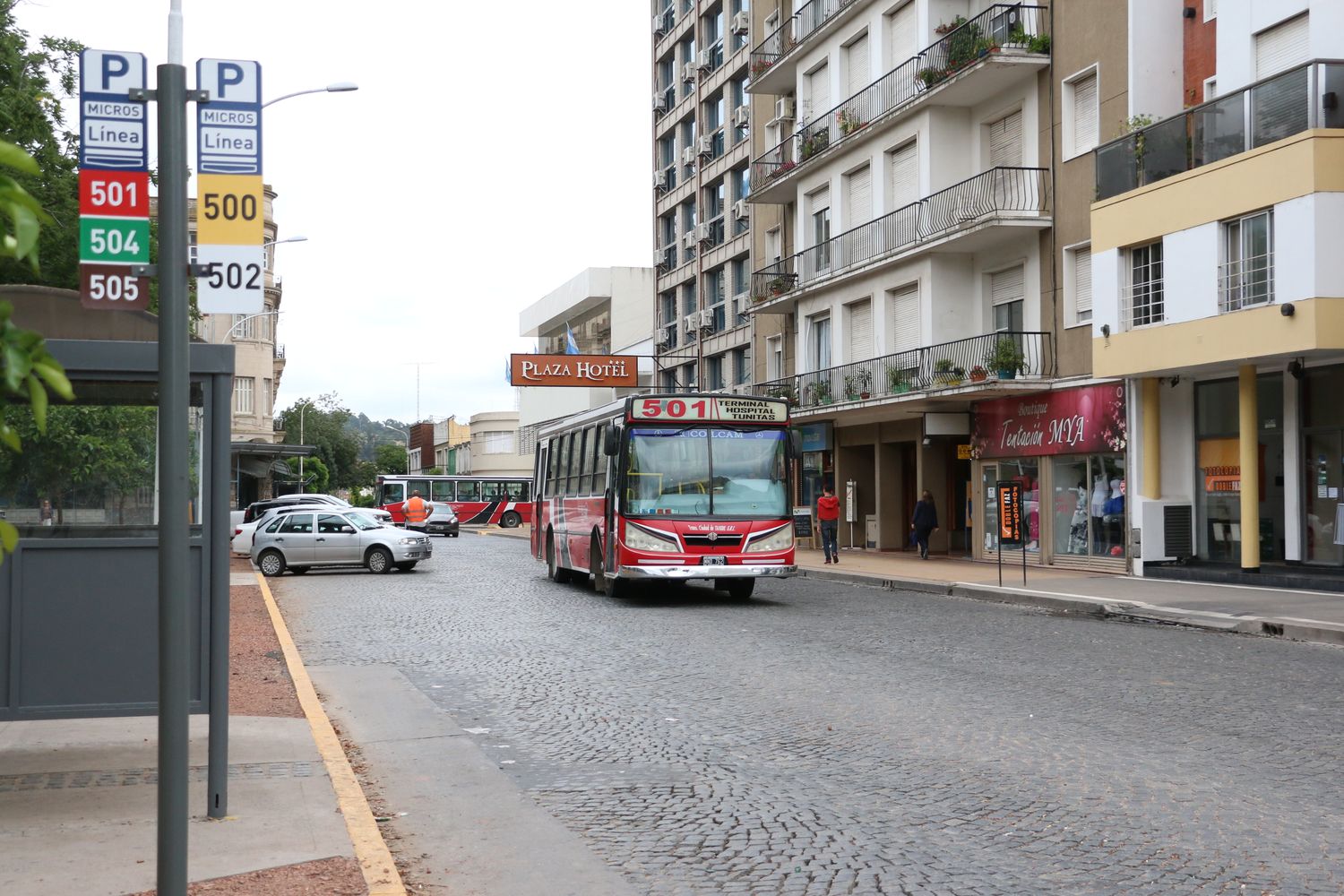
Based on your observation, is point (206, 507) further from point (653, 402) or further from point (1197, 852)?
point (653, 402)

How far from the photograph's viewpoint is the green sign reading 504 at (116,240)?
5.22m

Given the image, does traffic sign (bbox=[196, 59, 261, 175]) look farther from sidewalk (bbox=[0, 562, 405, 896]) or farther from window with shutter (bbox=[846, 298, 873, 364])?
window with shutter (bbox=[846, 298, 873, 364])

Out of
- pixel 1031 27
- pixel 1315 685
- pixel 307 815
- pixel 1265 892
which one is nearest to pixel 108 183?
pixel 307 815

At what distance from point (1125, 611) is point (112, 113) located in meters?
16.0

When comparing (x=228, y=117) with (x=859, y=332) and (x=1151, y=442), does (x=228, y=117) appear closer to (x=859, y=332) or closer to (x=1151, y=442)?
(x=1151, y=442)

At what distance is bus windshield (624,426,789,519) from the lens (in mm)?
20219

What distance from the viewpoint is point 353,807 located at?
681 centimetres

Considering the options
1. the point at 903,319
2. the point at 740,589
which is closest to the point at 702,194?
the point at 903,319

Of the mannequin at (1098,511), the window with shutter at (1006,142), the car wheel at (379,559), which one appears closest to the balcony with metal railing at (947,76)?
the window with shutter at (1006,142)

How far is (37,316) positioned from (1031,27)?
26.3 m

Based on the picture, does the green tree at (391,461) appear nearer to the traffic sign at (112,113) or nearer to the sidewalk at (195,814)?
the sidewalk at (195,814)

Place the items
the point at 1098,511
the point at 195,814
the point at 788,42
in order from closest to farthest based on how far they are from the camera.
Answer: the point at 195,814, the point at 1098,511, the point at 788,42

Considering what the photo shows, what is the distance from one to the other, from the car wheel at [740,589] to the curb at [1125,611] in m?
3.69

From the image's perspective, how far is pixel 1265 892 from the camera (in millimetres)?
5383
